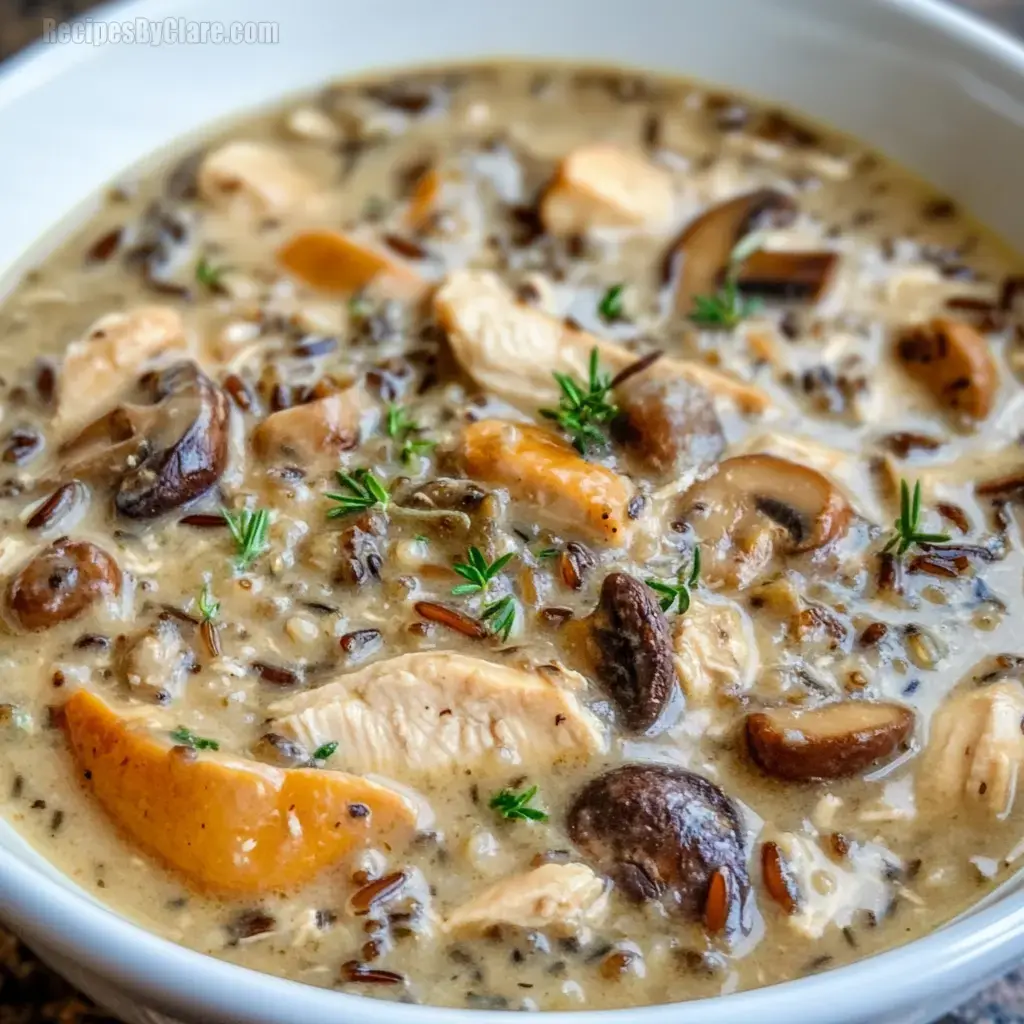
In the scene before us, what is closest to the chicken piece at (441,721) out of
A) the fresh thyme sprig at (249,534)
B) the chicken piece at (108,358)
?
the fresh thyme sprig at (249,534)

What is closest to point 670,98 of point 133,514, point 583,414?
point 583,414

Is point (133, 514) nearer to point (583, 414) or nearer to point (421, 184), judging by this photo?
point (583, 414)

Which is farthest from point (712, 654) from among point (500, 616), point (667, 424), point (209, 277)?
point (209, 277)

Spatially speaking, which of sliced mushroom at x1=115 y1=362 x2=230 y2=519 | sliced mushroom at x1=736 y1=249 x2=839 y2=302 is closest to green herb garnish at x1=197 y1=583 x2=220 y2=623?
sliced mushroom at x1=115 y1=362 x2=230 y2=519

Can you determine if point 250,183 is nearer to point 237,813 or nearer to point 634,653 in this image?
point 634,653

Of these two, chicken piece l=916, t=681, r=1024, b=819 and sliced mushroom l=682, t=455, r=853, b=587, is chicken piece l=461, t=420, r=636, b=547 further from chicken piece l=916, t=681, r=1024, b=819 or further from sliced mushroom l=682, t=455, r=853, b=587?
chicken piece l=916, t=681, r=1024, b=819

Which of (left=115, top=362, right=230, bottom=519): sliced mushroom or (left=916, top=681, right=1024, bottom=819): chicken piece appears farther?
(left=115, top=362, right=230, bottom=519): sliced mushroom
